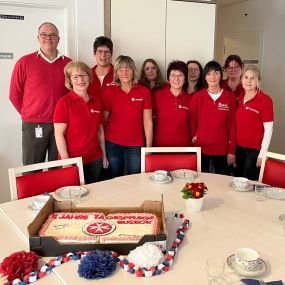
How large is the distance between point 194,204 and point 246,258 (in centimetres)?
47

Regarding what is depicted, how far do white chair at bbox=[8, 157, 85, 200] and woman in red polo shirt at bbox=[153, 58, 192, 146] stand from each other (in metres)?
1.09

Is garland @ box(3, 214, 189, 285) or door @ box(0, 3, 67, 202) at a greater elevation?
door @ box(0, 3, 67, 202)

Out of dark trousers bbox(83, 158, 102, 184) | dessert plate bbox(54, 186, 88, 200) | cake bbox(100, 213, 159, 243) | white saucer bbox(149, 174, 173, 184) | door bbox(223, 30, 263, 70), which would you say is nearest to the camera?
cake bbox(100, 213, 159, 243)

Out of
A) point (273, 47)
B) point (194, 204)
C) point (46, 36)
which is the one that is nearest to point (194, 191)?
point (194, 204)

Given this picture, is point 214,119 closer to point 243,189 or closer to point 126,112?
point 126,112

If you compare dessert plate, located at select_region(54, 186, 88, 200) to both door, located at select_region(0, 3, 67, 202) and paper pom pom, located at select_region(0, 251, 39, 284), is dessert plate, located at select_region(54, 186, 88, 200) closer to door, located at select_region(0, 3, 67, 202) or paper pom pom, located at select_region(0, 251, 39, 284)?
paper pom pom, located at select_region(0, 251, 39, 284)

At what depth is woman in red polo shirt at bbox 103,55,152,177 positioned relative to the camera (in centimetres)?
290

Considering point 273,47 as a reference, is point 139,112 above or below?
below

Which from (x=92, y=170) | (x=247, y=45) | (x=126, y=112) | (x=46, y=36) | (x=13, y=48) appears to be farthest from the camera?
(x=247, y=45)

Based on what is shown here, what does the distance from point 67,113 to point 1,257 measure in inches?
50.4

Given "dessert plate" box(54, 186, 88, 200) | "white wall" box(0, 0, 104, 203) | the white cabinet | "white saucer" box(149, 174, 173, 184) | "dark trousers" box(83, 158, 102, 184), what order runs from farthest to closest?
the white cabinet, "white wall" box(0, 0, 104, 203), "dark trousers" box(83, 158, 102, 184), "white saucer" box(149, 174, 173, 184), "dessert plate" box(54, 186, 88, 200)

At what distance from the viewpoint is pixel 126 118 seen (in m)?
2.95

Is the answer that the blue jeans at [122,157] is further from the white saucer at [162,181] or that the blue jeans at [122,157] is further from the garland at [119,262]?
the garland at [119,262]

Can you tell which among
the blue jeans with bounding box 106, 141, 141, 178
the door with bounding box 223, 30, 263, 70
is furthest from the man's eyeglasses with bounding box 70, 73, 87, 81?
the door with bounding box 223, 30, 263, 70
